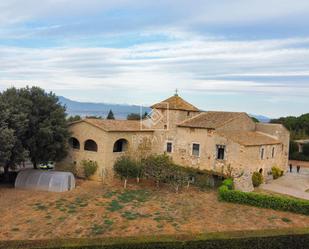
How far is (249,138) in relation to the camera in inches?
1499

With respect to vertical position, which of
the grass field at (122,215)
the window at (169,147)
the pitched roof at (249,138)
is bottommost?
the grass field at (122,215)

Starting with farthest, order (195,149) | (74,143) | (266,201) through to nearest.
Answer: (74,143) → (195,149) → (266,201)

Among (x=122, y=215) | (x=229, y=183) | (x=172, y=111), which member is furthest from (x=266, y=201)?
(x=172, y=111)

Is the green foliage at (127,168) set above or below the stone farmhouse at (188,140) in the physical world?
below

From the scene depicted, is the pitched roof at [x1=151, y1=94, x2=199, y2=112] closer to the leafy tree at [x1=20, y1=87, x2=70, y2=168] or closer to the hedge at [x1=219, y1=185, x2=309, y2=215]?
the leafy tree at [x1=20, y1=87, x2=70, y2=168]

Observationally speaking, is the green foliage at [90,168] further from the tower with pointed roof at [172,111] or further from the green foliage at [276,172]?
the green foliage at [276,172]

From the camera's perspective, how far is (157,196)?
32.8 m

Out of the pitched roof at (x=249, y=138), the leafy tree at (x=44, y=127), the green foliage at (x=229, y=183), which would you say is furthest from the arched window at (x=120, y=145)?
the green foliage at (x=229, y=183)

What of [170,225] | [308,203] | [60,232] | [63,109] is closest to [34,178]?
[63,109]

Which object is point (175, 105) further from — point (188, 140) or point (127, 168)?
point (127, 168)

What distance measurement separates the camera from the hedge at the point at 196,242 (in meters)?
19.5

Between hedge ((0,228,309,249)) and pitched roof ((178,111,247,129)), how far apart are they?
56.0 ft

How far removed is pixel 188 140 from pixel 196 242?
65.6 feet

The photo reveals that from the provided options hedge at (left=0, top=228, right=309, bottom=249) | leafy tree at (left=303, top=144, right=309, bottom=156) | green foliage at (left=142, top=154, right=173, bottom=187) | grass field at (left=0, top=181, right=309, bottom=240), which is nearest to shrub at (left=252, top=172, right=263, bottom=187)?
grass field at (left=0, top=181, right=309, bottom=240)
